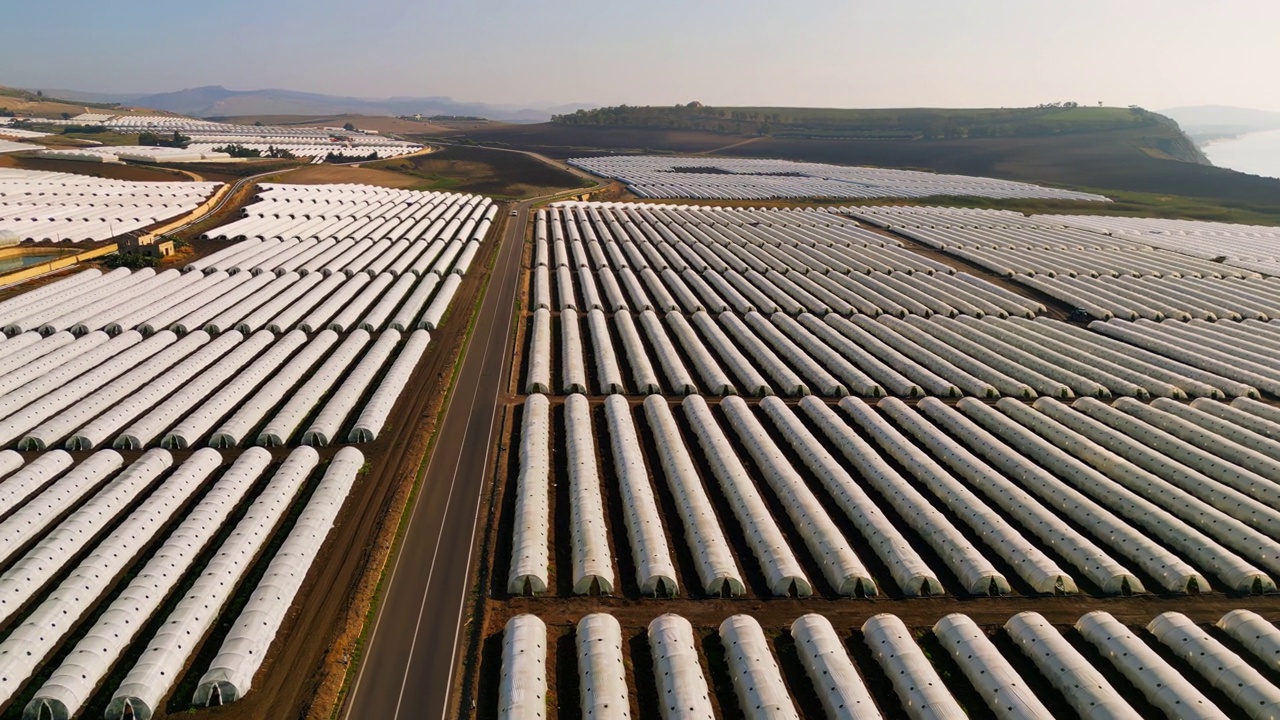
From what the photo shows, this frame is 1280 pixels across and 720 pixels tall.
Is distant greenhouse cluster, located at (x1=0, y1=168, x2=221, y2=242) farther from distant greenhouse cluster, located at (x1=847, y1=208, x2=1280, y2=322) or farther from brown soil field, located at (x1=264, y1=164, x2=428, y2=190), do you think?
distant greenhouse cluster, located at (x1=847, y1=208, x2=1280, y2=322)

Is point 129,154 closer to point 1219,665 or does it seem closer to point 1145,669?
point 1145,669

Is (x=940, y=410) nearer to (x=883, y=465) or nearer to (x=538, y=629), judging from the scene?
(x=883, y=465)

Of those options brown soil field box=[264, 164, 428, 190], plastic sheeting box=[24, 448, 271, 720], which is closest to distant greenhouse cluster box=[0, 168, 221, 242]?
brown soil field box=[264, 164, 428, 190]

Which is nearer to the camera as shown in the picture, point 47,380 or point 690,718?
point 690,718

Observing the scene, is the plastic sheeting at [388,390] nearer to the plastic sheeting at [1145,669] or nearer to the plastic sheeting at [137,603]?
the plastic sheeting at [137,603]

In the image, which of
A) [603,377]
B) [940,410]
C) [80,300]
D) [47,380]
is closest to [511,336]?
[603,377]

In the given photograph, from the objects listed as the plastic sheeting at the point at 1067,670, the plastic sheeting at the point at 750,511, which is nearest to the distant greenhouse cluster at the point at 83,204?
the plastic sheeting at the point at 750,511
